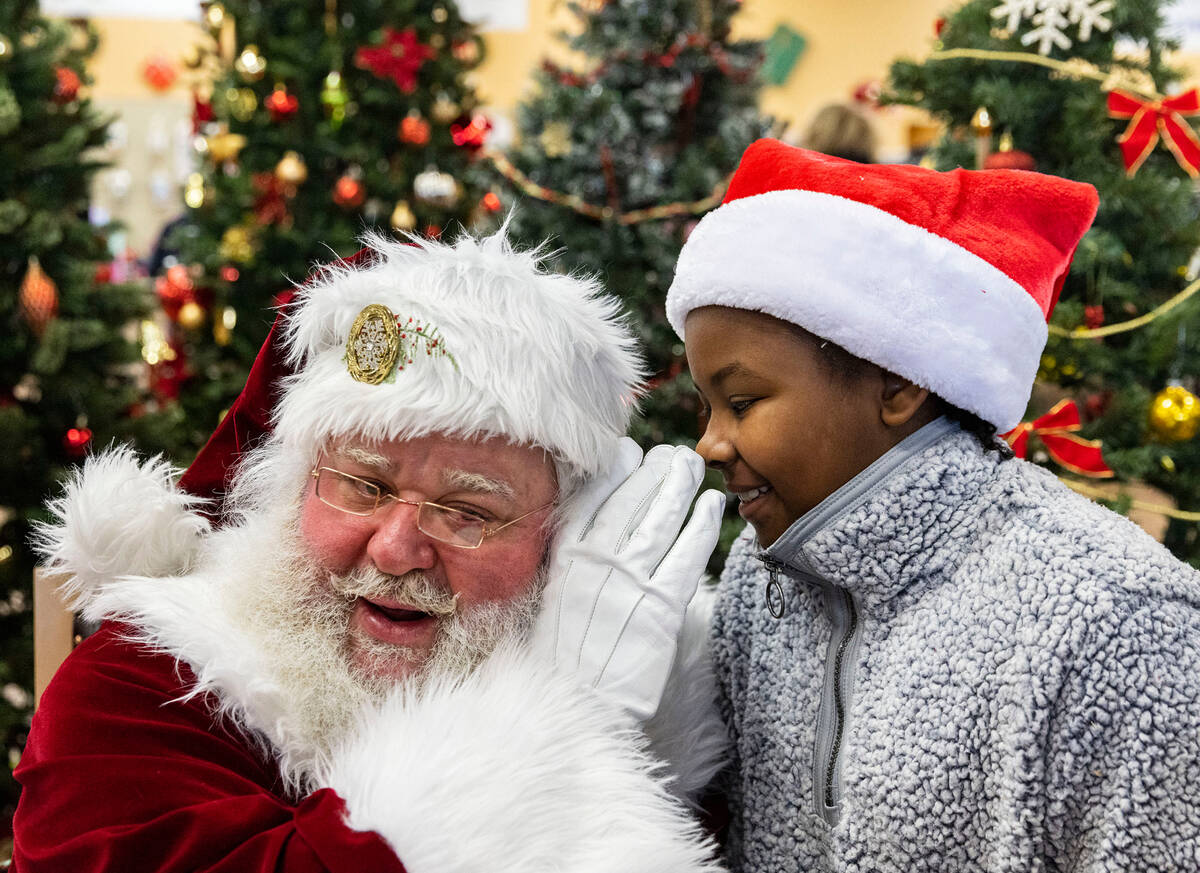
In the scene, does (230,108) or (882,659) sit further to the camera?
(230,108)

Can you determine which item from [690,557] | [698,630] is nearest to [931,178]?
[690,557]

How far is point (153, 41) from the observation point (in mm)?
6922

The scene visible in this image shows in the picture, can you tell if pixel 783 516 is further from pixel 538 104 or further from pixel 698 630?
pixel 538 104

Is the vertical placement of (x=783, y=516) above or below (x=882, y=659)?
above

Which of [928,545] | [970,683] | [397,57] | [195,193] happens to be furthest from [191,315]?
[970,683]

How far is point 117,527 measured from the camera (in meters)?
1.53

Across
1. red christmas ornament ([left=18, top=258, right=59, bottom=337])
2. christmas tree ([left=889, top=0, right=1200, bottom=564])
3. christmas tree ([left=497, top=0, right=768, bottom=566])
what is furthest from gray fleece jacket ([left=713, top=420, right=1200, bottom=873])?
red christmas ornament ([left=18, top=258, right=59, bottom=337])

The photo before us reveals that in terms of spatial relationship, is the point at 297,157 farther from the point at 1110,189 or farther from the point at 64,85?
the point at 1110,189

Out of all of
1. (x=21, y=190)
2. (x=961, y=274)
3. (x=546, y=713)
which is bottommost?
(x=21, y=190)

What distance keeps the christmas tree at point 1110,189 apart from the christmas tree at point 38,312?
2.41 meters

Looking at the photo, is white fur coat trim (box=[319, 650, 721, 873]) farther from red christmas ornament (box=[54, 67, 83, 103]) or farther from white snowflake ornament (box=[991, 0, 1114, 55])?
red christmas ornament (box=[54, 67, 83, 103])

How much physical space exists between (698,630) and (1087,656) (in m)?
0.65

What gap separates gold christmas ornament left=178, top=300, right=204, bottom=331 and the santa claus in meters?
2.67

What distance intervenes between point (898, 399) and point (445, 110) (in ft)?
10.9
